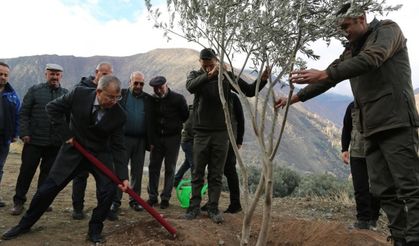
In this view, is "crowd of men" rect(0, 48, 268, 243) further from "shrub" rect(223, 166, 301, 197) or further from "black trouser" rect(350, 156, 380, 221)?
"shrub" rect(223, 166, 301, 197)

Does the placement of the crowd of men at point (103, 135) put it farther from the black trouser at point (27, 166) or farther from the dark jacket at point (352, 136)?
the dark jacket at point (352, 136)

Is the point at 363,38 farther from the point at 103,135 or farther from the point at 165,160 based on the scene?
the point at 165,160

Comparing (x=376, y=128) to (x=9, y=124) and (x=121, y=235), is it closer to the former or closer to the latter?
(x=121, y=235)

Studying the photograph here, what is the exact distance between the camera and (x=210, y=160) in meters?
6.24

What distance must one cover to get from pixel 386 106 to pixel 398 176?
2.05 ft

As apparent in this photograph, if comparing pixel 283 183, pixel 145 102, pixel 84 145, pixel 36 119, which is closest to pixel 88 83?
pixel 36 119

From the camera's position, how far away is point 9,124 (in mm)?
6434

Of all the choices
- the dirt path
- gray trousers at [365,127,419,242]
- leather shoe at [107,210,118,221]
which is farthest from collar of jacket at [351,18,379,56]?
leather shoe at [107,210,118,221]

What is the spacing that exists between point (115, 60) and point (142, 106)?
139 meters

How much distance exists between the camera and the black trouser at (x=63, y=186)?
5.04 meters

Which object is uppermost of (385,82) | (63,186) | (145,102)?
(385,82)

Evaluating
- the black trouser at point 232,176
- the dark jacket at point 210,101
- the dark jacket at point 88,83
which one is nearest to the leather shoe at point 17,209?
the dark jacket at point 88,83

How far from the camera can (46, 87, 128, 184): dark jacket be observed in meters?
5.10

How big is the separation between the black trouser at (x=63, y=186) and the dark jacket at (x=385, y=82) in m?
2.92
